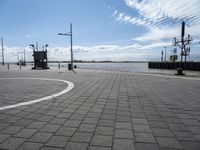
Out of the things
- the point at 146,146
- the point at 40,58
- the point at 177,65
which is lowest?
the point at 146,146

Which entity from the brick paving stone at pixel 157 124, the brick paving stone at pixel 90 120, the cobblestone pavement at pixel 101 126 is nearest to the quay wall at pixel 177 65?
the cobblestone pavement at pixel 101 126

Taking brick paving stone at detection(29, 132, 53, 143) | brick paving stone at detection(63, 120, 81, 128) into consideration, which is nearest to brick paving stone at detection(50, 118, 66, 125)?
brick paving stone at detection(63, 120, 81, 128)

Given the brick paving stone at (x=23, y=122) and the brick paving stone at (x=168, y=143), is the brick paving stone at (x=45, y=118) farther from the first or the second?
the brick paving stone at (x=168, y=143)

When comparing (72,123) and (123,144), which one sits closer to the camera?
(123,144)

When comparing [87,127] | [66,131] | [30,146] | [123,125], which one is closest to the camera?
[30,146]

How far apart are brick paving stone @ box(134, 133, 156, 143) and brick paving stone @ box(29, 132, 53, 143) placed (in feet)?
6.02

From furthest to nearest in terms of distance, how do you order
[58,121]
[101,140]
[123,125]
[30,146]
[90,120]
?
[90,120], [58,121], [123,125], [101,140], [30,146]

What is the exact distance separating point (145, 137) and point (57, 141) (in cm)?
181

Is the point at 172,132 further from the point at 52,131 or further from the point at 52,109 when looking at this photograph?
the point at 52,109

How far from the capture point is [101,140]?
3615mm

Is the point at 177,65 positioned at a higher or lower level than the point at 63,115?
higher

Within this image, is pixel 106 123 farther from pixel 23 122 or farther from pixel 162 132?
pixel 23 122

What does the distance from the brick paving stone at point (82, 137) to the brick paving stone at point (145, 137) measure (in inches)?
39.0

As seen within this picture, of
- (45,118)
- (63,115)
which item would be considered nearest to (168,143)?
(63,115)
